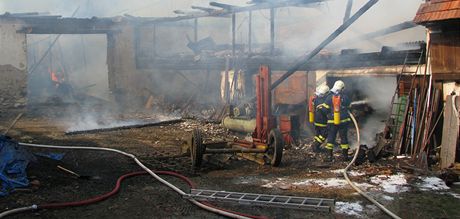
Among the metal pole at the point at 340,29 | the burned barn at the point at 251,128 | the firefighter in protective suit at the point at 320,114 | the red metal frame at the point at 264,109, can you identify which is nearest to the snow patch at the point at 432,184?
the burned barn at the point at 251,128

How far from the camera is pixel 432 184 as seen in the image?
677 centimetres

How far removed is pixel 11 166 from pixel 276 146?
440cm

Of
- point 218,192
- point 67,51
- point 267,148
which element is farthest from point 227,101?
point 67,51

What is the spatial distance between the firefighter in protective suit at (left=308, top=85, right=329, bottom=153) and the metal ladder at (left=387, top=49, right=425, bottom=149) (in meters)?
1.35

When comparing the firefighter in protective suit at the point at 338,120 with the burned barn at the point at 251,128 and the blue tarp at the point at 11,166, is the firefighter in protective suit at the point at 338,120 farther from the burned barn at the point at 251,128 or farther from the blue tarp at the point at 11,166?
the blue tarp at the point at 11,166

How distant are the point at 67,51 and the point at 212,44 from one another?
13.3 meters

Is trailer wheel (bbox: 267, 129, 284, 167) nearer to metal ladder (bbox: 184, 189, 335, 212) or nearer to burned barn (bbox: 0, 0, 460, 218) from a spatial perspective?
burned barn (bbox: 0, 0, 460, 218)

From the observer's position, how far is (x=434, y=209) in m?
5.66

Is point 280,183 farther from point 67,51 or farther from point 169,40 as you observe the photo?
point 67,51

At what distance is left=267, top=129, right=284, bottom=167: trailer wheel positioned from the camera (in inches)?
313

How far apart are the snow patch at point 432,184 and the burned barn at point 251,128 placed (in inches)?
1.1

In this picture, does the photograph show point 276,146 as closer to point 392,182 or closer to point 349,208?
point 392,182

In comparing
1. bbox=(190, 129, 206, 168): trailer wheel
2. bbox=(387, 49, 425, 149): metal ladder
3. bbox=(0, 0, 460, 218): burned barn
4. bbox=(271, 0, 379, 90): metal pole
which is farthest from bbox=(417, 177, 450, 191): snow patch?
bbox=(190, 129, 206, 168): trailer wheel

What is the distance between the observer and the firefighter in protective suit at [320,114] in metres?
9.37
